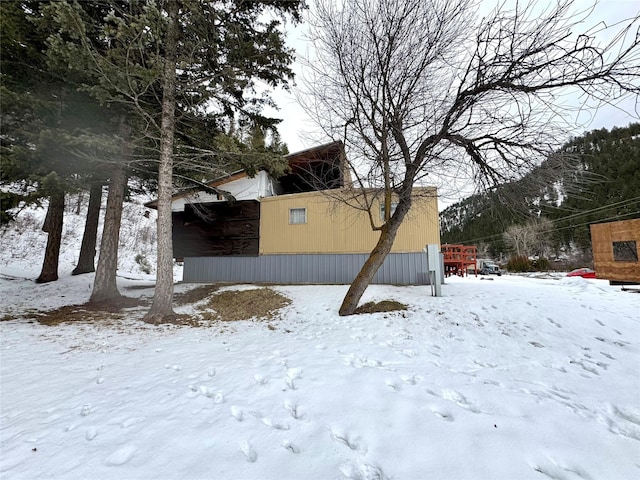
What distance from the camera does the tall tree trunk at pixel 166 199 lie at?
5660mm

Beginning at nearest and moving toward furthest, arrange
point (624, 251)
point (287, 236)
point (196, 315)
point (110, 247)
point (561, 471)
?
point (561, 471) → point (196, 315) → point (110, 247) → point (624, 251) → point (287, 236)

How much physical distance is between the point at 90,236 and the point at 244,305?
8.95 metres

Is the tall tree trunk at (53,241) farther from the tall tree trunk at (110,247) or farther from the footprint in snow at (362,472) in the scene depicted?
the footprint in snow at (362,472)

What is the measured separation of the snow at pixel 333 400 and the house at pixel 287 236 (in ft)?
15.6

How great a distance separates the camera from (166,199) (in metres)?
5.84

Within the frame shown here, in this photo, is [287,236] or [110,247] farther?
[287,236]

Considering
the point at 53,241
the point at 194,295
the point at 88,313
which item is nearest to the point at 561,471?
the point at 88,313

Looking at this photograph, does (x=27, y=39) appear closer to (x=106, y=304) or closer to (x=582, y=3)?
(x=106, y=304)

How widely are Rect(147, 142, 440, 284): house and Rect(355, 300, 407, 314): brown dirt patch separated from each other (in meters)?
3.35

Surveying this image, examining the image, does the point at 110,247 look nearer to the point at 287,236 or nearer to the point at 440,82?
the point at 287,236

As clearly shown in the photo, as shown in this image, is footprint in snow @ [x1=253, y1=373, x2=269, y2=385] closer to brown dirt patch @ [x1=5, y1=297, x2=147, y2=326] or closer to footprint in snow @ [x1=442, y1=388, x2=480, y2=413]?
footprint in snow @ [x1=442, y1=388, x2=480, y2=413]

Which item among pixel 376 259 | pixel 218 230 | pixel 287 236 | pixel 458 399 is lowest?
pixel 458 399

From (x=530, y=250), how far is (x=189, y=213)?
42.9 m

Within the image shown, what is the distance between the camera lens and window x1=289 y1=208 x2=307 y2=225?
1069cm
